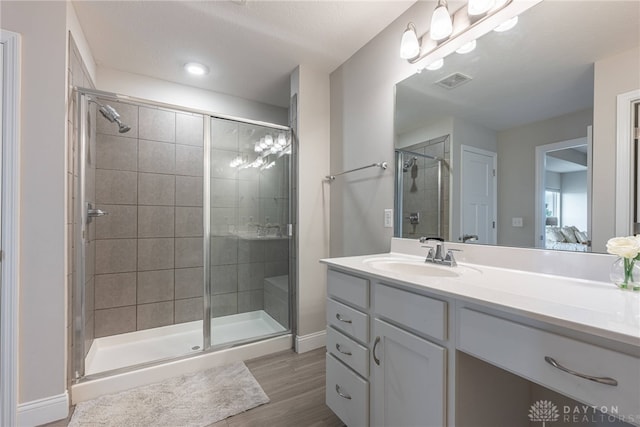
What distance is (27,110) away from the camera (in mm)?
1413

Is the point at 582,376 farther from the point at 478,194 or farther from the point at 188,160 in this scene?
the point at 188,160

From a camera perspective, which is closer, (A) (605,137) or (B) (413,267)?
(A) (605,137)

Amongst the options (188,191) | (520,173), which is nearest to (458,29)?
(520,173)

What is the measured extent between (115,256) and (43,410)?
1.20 m

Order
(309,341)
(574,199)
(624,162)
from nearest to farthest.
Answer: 1. (624,162)
2. (574,199)
3. (309,341)

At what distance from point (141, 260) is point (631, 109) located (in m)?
3.20

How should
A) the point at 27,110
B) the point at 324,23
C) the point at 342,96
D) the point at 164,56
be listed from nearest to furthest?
the point at 27,110 → the point at 324,23 → the point at 164,56 → the point at 342,96

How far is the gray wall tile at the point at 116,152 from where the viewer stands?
2306mm

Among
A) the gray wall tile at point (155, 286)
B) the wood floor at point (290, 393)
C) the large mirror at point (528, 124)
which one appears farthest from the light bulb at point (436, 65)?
the gray wall tile at point (155, 286)

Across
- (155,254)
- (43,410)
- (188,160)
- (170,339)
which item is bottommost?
(170,339)

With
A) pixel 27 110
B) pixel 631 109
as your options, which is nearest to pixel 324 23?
pixel 631 109

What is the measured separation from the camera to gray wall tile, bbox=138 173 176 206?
97.7 inches

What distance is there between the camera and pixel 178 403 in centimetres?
161

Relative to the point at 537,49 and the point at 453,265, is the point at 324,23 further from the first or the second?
the point at 453,265
